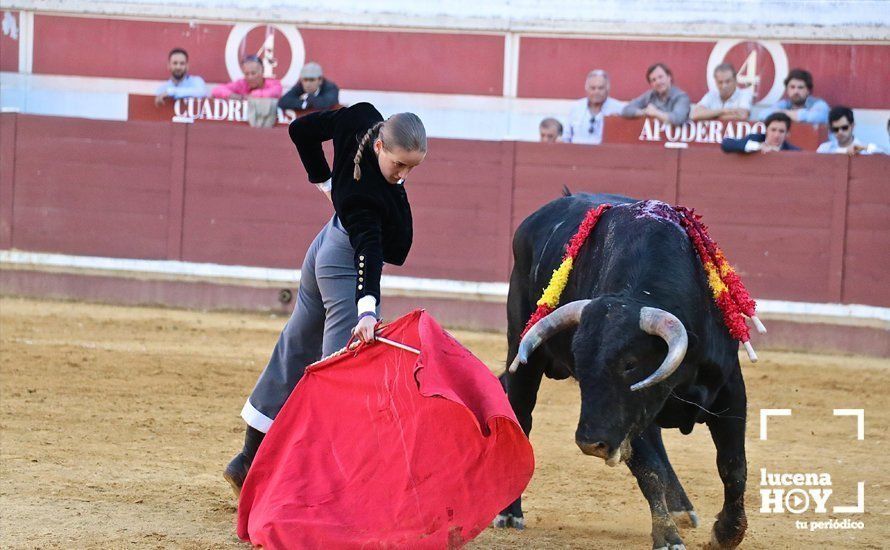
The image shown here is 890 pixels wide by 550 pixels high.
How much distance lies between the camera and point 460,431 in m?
3.49

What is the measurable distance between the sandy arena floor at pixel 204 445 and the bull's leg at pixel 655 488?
19 centimetres

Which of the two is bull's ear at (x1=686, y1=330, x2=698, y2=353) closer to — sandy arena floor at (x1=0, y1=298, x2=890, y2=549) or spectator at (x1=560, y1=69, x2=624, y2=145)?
sandy arena floor at (x1=0, y1=298, x2=890, y2=549)

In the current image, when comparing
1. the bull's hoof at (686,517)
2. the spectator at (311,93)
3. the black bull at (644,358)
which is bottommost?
the bull's hoof at (686,517)

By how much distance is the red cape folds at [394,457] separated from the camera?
3.44m

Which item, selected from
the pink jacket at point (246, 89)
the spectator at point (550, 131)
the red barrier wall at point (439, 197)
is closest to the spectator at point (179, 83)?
the pink jacket at point (246, 89)

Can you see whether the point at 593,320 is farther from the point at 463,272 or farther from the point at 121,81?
the point at 121,81

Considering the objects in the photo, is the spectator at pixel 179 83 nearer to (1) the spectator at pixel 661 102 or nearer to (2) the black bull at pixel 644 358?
(1) the spectator at pixel 661 102

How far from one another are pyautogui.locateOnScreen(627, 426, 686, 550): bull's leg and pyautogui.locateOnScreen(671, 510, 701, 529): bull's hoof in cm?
21

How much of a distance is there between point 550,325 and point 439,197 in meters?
5.44

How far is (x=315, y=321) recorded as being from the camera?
3920 millimetres

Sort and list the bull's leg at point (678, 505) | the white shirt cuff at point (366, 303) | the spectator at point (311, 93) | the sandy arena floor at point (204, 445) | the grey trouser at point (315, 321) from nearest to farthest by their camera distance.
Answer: the white shirt cuff at point (366, 303), the grey trouser at point (315, 321), the sandy arena floor at point (204, 445), the bull's leg at point (678, 505), the spectator at point (311, 93)

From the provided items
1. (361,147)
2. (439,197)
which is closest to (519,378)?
(361,147)

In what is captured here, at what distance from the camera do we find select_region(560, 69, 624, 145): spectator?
31.3 ft

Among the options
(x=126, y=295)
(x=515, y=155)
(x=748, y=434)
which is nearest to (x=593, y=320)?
(x=748, y=434)
